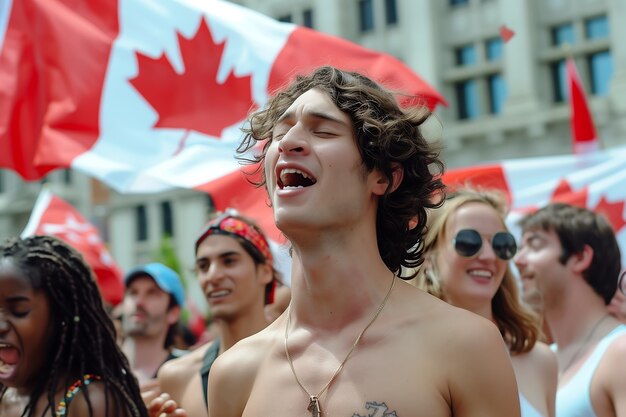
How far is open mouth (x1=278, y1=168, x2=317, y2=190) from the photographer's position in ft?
8.42

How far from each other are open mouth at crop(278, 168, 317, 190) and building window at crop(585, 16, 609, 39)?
25839mm

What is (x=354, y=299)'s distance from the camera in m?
2.55

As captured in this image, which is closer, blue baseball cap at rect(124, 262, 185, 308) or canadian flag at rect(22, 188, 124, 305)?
blue baseball cap at rect(124, 262, 185, 308)

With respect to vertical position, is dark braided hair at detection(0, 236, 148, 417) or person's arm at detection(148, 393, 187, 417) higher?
dark braided hair at detection(0, 236, 148, 417)

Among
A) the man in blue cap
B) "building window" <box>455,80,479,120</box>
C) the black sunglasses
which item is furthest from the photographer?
"building window" <box>455,80,479,120</box>

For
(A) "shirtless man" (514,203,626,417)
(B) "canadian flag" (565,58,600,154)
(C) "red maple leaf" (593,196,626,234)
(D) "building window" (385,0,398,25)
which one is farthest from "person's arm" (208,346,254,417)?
(D) "building window" (385,0,398,25)

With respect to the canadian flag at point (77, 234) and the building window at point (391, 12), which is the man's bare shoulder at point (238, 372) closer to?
the canadian flag at point (77, 234)

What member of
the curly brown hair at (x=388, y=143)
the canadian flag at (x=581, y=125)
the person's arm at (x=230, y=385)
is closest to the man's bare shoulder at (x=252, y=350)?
the person's arm at (x=230, y=385)

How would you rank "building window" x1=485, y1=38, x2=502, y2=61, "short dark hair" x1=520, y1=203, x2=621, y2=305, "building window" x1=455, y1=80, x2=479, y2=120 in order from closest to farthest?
1. "short dark hair" x1=520, y1=203, x2=621, y2=305
2. "building window" x1=485, y1=38, x2=502, y2=61
3. "building window" x1=455, y1=80, x2=479, y2=120

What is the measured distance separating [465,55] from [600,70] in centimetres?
450

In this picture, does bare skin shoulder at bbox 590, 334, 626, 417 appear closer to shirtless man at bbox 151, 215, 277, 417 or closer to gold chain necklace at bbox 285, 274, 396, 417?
gold chain necklace at bbox 285, 274, 396, 417

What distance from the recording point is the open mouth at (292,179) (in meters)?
2.57

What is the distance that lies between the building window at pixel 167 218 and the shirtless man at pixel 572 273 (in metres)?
35.3

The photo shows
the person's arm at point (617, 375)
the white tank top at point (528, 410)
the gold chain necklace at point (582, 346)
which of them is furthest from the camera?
the gold chain necklace at point (582, 346)
